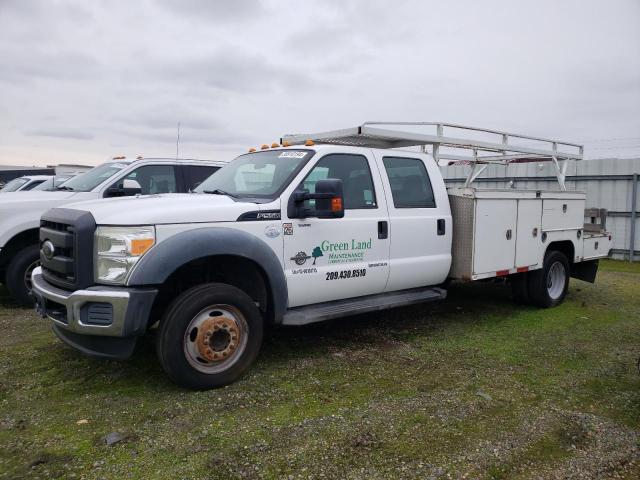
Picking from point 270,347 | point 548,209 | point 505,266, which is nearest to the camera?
point 270,347

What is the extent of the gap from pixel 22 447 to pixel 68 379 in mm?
1084

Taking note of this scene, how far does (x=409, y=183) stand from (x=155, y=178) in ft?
13.0

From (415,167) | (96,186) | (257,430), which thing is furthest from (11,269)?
(415,167)

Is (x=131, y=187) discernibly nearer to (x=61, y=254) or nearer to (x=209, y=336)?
(x=61, y=254)

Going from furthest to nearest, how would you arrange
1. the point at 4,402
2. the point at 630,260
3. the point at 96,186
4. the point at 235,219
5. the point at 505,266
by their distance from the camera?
the point at 630,260, the point at 96,186, the point at 505,266, the point at 235,219, the point at 4,402

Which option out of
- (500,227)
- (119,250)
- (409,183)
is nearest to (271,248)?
(119,250)

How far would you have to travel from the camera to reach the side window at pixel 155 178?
24.3ft

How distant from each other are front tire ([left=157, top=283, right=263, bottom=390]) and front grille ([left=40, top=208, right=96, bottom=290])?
684mm

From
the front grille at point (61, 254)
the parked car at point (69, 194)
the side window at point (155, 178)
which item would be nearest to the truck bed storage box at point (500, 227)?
the parked car at point (69, 194)

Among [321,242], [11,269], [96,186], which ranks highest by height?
[96,186]

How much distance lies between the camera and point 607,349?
205 inches

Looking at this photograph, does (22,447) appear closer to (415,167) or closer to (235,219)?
(235,219)

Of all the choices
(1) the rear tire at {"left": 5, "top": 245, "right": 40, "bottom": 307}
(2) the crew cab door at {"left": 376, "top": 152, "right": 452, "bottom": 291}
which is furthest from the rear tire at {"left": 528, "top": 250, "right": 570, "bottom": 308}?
(1) the rear tire at {"left": 5, "top": 245, "right": 40, "bottom": 307}

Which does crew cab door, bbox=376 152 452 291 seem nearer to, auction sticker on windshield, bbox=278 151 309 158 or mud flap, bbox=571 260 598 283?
auction sticker on windshield, bbox=278 151 309 158
